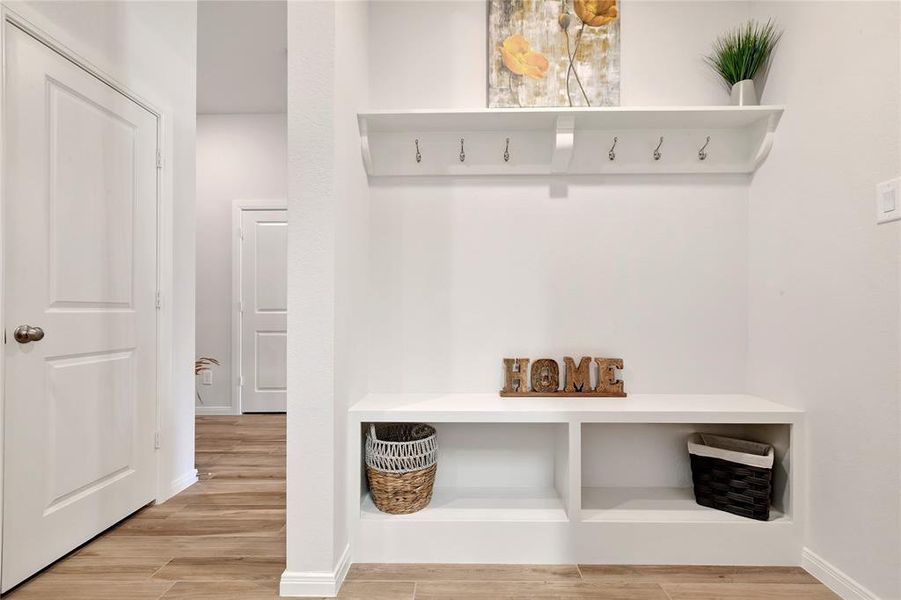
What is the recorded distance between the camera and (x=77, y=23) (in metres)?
2.04

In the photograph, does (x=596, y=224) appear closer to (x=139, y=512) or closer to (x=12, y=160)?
(x=12, y=160)

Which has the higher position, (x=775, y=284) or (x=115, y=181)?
(x=115, y=181)

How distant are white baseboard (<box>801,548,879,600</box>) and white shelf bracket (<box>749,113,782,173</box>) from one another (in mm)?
1429

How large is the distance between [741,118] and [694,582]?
1679 mm

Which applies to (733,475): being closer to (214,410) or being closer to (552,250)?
(552,250)

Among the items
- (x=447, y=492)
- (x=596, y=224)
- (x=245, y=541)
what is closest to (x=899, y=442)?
(x=596, y=224)

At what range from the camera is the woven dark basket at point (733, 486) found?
192cm

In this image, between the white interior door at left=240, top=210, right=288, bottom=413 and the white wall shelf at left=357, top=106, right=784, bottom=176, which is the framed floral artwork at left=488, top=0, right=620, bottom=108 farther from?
the white interior door at left=240, top=210, right=288, bottom=413

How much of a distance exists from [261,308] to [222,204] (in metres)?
0.98

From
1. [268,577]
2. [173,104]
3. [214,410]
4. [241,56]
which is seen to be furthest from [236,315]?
[268,577]

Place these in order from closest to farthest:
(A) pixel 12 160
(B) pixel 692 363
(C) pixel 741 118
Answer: (A) pixel 12 160 → (C) pixel 741 118 → (B) pixel 692 363

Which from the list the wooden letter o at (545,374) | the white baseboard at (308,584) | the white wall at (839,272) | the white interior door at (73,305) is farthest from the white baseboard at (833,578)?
the white interior door at (73,305)

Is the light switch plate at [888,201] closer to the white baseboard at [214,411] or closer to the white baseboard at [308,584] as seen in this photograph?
the white baseboard at [308,584]

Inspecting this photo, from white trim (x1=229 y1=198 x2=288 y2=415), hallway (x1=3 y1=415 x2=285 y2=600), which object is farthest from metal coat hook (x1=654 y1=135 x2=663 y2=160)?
white trim (x1=229 y1=198 x2=288 y2=415)
